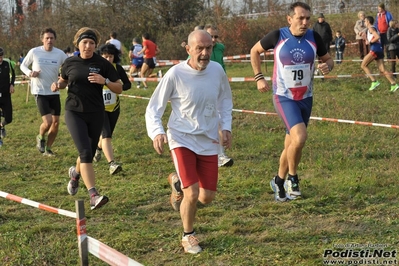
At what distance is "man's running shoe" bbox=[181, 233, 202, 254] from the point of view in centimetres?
525

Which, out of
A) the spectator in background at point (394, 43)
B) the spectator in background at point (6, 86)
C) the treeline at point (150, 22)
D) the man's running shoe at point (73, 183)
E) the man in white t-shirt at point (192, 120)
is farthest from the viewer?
the treeline at point (150, 22)

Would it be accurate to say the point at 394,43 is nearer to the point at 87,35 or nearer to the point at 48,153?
the point at 48,153

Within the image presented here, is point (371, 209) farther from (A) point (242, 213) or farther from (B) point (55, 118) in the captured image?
(B) point (55, 118)

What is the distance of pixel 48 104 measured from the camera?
10383 mm

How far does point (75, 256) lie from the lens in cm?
527

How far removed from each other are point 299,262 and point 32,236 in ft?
8.56

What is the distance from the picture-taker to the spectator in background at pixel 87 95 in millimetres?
6848

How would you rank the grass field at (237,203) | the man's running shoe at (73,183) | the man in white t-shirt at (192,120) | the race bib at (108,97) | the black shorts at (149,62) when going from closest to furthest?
1. the man in white t-shirt at (192,120)
2. the grass field at (237,203)
3. the man's running shoe at (73,183)
4. the race bib at (108,97)
5. the black shorts at (149,62)

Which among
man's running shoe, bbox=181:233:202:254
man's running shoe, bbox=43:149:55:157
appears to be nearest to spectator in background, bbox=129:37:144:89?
man's running shoe, bbox=43:149:55:157

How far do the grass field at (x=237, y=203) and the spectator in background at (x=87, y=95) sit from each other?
55 cm

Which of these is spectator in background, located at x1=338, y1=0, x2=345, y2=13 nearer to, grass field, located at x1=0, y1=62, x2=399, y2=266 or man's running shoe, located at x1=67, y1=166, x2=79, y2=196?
grass field, located at x1=0, y1=62, x2=399, y2=266

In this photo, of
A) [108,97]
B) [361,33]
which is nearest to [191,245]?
[108,97]

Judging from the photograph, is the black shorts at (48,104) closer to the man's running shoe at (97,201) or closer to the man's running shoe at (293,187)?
the man's running shoe at (97,201)

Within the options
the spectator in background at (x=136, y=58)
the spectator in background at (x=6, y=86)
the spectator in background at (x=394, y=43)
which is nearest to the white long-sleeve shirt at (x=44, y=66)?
the spectator in background at (x=6, y=86)
